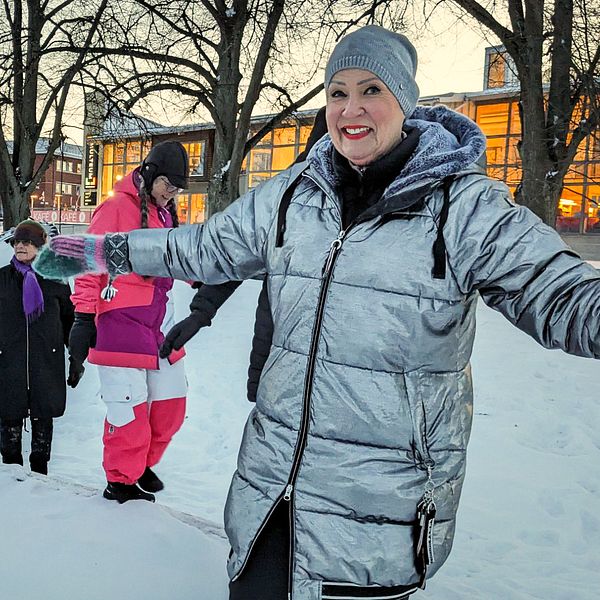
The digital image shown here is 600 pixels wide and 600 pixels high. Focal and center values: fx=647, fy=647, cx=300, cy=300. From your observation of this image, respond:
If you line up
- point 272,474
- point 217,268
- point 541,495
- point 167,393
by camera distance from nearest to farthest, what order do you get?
point 272,474, point 217,268, point 167,393, point 541,495

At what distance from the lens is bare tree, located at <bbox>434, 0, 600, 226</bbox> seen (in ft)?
27.8

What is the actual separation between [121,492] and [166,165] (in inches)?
67.1

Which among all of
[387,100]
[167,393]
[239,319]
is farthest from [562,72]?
[387,100]

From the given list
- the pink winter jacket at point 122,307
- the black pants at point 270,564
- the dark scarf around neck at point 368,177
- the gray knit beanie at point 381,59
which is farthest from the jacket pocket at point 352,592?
the pink winter jacket at point 122,307

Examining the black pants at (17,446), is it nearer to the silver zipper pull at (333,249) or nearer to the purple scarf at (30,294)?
the purple scarf at (30,294)

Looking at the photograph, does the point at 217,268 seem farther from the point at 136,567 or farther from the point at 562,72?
the point at 562,72

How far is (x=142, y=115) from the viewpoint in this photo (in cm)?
1370

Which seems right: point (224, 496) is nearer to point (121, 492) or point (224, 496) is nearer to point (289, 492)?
point (121, 492)

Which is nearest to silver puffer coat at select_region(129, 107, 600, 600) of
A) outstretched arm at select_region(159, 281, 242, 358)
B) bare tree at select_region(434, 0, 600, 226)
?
outstretched arm at select_region(159, 281, 242, 358)

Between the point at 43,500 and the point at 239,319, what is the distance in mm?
5929

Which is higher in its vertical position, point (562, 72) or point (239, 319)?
point (562, 72)

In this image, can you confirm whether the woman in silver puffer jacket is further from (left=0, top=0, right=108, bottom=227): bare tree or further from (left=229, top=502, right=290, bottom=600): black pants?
(left=0, top=0, right=108, bottom=227): bare tree

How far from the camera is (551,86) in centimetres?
894

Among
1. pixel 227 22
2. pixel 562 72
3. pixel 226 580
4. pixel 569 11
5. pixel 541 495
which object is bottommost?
pixel 541 495
